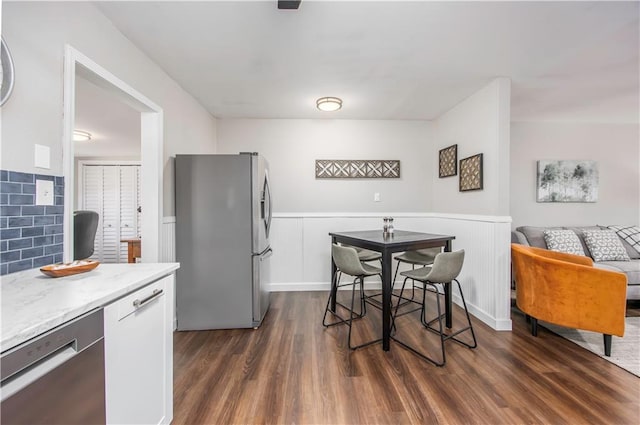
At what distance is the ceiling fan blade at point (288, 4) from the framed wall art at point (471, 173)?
2256 millimetres

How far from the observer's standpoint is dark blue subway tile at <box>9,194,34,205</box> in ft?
3.77

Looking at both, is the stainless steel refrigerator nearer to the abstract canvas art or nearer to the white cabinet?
the white cabinet

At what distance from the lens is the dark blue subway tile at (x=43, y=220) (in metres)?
1.25

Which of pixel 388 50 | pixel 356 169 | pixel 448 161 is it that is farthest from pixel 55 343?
pixel 448 161

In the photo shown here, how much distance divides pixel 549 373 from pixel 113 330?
2.60 meters

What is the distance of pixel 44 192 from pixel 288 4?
1.63 m

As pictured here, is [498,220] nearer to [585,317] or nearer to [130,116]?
[585,317]

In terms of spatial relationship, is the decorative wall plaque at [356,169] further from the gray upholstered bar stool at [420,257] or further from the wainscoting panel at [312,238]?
the gray upholstered bar stool at [420,257]

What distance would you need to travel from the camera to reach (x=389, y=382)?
1757 mm

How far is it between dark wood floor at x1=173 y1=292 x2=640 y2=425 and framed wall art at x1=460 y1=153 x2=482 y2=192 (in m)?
1.49

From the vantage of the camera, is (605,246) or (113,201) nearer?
(605,246)

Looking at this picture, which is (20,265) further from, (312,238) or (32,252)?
(312,238)

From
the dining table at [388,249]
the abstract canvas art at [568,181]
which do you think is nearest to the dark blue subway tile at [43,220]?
the dining table at [388,249]

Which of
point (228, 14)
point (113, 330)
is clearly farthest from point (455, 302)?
point (228, 14)
